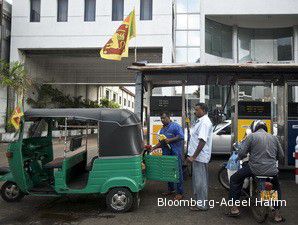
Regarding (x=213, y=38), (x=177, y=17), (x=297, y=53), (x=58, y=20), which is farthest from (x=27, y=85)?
(x=297, y=53)

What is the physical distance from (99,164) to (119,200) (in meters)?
0.72

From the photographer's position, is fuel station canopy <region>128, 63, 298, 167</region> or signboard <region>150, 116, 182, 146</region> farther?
signboard <region>150, 116, 182, 146</region>

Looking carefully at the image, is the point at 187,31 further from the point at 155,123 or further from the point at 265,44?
the point at 155,123

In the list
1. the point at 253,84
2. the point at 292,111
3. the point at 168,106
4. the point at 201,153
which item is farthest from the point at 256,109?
the point at 201,153

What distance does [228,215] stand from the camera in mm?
5734

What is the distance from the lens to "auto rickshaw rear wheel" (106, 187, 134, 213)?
229 inches

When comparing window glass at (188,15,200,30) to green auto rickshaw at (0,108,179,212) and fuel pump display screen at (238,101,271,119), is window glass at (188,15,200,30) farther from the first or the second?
green auto rickshaw at (0,108,179,212)

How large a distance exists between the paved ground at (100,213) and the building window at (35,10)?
17281mm

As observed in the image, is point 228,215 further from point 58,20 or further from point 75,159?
point 58,20

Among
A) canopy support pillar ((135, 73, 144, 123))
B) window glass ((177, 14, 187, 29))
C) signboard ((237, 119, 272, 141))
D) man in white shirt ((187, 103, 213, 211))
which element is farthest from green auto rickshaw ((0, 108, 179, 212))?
window glass ((177, 14, 187, 29))

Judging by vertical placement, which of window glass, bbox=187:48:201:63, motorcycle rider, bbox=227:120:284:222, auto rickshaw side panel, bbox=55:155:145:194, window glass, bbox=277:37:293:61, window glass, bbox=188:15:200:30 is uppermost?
window glass, bbox=188:15:200:30

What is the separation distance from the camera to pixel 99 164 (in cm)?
586

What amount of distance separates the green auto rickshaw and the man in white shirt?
1.35ft

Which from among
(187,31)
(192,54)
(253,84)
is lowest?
(253,84)
